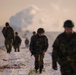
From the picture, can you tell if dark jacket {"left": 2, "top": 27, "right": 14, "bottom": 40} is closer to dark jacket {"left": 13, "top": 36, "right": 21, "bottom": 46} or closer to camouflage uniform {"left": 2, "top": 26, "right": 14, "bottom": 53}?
camouflage uniform {"left": 2, "top": 26, "right": 14, "bottom": 53}

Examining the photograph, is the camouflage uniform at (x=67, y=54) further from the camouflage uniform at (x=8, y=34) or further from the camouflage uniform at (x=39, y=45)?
the camouflage uniform at (x=8, y=34)

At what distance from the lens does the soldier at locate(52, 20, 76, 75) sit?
10230 mm

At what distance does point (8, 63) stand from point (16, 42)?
14.1 meters

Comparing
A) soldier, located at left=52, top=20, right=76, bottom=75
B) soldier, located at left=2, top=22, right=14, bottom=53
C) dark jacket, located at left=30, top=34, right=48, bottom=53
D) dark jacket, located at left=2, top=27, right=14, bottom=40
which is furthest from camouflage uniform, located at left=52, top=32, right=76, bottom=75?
dark jacket, located at left=2, top=27, right=14, bottom=40

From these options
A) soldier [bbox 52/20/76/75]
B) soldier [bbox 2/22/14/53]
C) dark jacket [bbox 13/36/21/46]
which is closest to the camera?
soldier [bbox 52/20/76/75]

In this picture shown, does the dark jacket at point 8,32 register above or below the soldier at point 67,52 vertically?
above

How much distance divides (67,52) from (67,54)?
6 centimetres

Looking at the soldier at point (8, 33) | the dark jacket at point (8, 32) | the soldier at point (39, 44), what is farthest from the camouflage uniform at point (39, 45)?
the dark jacket at point (8, 32)

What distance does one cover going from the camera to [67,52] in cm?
1030

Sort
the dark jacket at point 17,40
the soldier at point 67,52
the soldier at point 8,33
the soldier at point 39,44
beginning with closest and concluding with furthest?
the soldier at point 67,52
the soldier at point 39,44
the soldier at point 8,33
the dark jacket at point 17,40

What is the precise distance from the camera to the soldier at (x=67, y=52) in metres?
10.2

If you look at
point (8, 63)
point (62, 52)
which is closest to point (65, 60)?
point (62, 52)

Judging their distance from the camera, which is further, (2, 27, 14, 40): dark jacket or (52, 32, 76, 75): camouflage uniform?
(2, 27, 14, 40): dark jacket

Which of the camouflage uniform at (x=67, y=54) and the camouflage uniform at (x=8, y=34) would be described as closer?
the camouflage uniform at (x=67, y=54)
